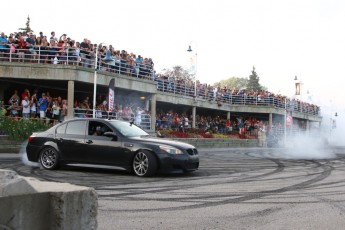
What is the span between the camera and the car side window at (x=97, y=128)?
460 inches

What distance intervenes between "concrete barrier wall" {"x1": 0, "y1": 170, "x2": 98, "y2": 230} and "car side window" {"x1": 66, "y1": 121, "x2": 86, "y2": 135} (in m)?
9.07

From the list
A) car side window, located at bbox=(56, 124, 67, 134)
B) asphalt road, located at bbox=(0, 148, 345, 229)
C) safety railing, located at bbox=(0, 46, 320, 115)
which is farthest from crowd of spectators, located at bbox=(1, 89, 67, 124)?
asphalt road, located at bbox=(0, 148, 345, 229)

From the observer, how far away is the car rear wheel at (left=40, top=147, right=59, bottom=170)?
12.0 meters

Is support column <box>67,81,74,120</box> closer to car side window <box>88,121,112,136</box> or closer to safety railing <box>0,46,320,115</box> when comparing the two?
A: safety railing <box>0,46,320,115</box>

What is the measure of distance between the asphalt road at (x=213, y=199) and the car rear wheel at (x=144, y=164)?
0.22 metres

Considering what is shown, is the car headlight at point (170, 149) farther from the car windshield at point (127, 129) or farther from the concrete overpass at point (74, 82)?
the concrete overpass at point (74, 82)

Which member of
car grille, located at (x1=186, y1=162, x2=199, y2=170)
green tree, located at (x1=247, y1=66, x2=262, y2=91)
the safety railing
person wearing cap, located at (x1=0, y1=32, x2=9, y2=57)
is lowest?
car grille, located at (x1=186, y1=162, x2=199, y2=170)

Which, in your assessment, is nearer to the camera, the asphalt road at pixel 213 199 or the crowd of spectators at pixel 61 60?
the asphalt road at pixel 213 199

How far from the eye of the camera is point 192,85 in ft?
124

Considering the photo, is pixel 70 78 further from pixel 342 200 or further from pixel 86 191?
pixel 86 191

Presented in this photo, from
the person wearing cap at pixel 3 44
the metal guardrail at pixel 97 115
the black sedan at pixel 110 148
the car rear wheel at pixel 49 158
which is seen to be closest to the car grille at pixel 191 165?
the black sedan at pixel 110 148

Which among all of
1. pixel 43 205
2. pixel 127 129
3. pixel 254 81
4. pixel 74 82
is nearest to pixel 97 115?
pixel 74 82

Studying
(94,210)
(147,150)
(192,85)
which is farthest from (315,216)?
(192,85)

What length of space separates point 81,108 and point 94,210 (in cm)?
2049
